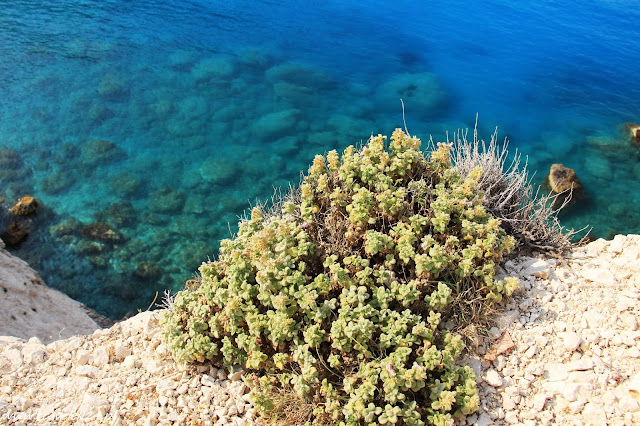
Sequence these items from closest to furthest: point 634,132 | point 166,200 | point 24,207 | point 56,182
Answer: point 24,207 → point 166,200 → point 56,182 → point 634,132

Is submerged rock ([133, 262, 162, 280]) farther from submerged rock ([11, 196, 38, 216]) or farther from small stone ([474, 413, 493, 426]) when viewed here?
small stone ([474, 413, 493, 426])

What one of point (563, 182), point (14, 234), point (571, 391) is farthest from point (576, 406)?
point (14, 234)

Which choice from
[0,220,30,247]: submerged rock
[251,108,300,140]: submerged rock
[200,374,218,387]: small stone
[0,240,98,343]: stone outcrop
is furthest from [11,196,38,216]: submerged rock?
[200,374,218,387]: small stone

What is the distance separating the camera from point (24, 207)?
354 inches

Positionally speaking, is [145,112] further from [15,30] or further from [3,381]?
[3,381]

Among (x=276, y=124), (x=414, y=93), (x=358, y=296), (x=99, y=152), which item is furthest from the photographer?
(x=414, y=93)

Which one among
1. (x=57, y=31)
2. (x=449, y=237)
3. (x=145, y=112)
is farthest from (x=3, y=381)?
(x=57, y=31)

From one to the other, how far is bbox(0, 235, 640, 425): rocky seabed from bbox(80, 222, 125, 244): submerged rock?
3.94 metres

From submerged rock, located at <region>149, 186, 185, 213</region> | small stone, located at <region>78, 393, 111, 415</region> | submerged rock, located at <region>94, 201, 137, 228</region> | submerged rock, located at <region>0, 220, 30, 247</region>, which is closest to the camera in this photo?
small stone, located at <region>78, 393, 111, 415</region>

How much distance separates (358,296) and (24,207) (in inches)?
288

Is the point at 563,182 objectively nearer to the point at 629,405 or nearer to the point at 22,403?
the point at 629,405

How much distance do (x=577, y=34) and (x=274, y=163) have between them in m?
11.5

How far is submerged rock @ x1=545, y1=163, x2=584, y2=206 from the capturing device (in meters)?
9.99

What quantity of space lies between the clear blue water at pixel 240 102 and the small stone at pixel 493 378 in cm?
454
